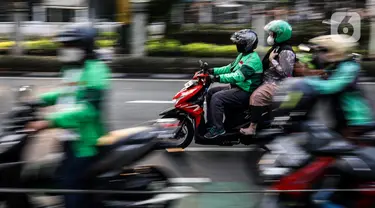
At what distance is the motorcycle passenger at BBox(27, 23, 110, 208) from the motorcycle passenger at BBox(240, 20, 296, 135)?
295 cm

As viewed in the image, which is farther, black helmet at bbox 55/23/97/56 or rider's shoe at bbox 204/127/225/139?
rider's shoe at bbox 204/127/225/139

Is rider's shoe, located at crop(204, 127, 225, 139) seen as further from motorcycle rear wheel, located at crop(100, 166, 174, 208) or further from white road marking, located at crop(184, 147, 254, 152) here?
motorcycle rear wheel, located at crop(100, 166, 174, 208)

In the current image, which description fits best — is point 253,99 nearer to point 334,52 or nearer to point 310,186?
point 334,52

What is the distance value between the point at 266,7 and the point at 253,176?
200cm

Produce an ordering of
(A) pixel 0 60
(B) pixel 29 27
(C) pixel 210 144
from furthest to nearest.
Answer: (B) pixel 29 27, (A) pixel 0 60, (C) pixel 210 144

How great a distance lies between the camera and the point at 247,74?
6.88 metres

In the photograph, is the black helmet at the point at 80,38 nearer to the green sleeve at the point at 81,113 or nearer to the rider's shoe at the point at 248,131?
the green sleeve at the point at 81,113

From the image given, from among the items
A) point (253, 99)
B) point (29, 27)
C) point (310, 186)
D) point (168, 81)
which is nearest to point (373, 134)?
point (310, 186)

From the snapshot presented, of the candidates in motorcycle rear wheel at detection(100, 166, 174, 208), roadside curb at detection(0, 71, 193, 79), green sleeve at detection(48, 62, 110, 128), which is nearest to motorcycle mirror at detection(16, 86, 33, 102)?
green sleeve at detection(48, 62, 110, 128)

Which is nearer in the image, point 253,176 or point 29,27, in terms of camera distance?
point 253,176

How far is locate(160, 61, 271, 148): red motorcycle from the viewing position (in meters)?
7.02

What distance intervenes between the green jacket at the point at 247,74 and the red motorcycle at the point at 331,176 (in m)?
2.67

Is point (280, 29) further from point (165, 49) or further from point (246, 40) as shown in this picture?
point (165, 49)

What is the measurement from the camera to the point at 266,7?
258 inches
